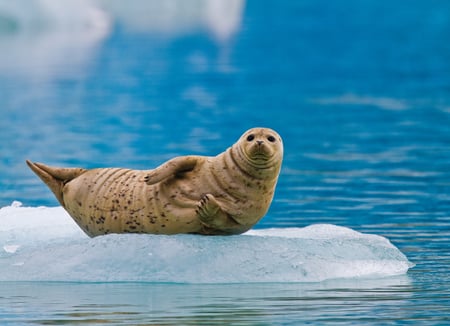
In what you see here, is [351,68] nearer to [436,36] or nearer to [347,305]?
Answer: [436,36]

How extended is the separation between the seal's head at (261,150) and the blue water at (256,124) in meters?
0.90

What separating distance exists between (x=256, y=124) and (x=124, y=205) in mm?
13835

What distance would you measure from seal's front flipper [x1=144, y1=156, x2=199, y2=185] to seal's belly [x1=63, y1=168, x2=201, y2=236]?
0.11 meters

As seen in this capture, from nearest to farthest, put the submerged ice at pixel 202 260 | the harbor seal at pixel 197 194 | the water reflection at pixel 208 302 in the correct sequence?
the water reflection at pixel 208 302 < the submerged ice at pixel 202 260 < the harbor seal at pixel 197 194

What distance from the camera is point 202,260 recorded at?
8719 millimetres

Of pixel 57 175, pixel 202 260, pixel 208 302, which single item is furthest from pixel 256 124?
pixel 208 302

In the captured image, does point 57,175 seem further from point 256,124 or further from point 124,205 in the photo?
point 256,124

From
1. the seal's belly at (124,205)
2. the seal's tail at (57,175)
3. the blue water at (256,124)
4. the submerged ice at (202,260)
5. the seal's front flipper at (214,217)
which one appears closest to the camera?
the blue water at (256,124)

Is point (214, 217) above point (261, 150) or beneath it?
beneath

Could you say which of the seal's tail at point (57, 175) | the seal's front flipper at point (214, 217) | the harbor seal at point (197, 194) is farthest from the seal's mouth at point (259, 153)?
the seal's tail at point (57, 175)

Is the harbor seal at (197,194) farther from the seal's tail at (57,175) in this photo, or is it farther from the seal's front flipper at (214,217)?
the seal's tail at (57,175)

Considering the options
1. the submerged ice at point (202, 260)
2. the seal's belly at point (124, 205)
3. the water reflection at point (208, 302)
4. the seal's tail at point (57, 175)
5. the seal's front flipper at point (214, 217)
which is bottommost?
the water reflection at point (208, 302)

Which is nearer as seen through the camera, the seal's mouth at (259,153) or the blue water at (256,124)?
the blue water at (256,124)

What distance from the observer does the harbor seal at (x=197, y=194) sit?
359 inches
